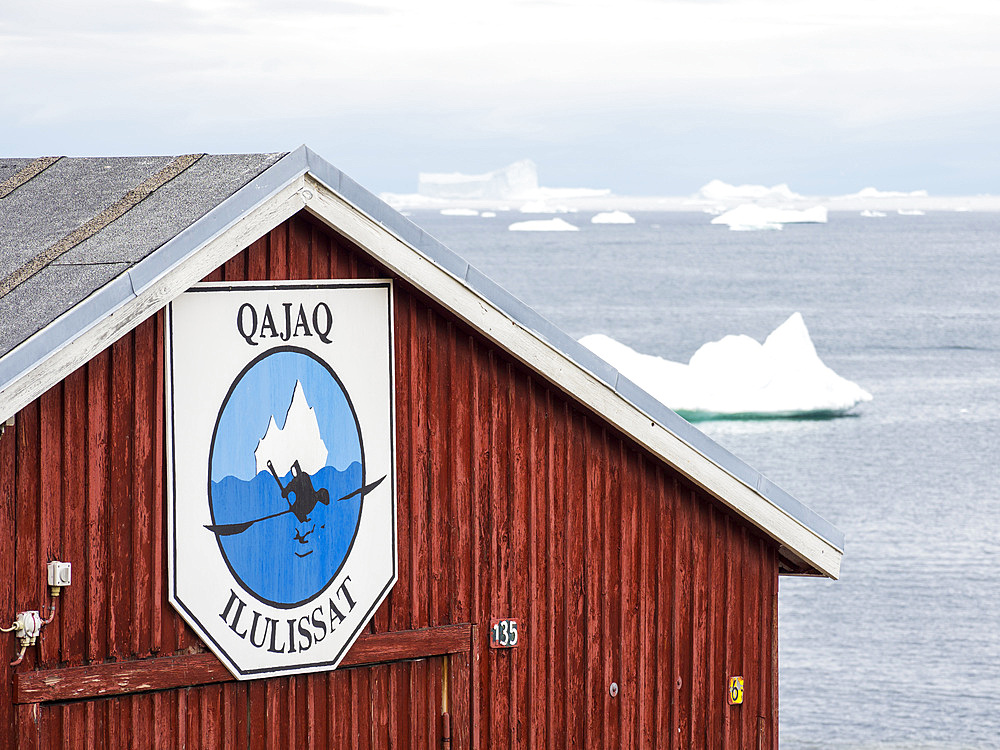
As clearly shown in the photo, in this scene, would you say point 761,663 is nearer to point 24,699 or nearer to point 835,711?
point 24,699

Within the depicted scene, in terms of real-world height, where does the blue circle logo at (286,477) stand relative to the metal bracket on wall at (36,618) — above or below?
above

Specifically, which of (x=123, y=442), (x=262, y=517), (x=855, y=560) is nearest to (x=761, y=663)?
(x=262, y=517)

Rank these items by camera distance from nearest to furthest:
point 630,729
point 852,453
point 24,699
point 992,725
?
point 24,699
point 630,729
point 992,725
point 852,453

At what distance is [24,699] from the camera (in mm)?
6625

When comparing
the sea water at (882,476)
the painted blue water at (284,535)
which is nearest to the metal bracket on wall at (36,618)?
the painted blue water at (284,535)

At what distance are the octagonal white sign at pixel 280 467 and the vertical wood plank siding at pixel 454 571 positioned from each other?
0.32 feet

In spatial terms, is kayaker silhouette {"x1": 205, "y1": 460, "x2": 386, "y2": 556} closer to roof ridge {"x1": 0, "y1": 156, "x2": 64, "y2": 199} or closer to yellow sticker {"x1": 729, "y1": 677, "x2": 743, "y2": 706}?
roof ridge {"x1": 0, "y1": 156, "x2": 64, "y2": 199}

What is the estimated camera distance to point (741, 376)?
5359 centimetres

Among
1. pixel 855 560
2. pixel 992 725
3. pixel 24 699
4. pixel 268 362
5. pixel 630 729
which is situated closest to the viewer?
pixel 24 699

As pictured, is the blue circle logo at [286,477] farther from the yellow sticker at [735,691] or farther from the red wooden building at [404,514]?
the yellow sticker at [735,691]

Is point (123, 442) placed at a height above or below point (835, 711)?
above

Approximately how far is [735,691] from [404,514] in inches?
94.4

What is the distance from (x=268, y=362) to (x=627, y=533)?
2.34 m

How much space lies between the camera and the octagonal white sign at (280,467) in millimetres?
7004
